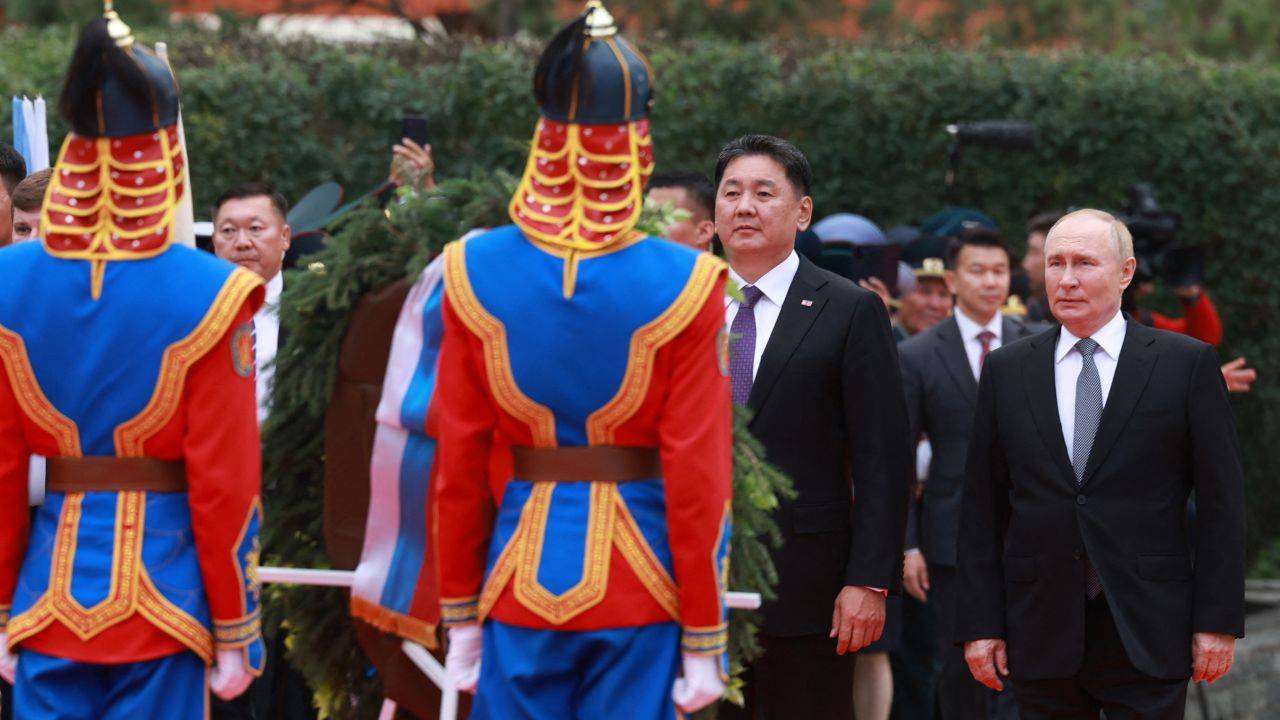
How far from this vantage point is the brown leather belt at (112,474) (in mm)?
4191

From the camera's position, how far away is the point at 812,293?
557 cm

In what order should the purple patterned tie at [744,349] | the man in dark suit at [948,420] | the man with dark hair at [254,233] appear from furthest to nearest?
the man in dark suit at [948,420] → the man with dark hair at [254,233] → the purple patterned tie at [744,349]

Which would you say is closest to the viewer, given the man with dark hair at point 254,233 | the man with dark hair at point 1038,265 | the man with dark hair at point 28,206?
the man with dark hair at point 28,206

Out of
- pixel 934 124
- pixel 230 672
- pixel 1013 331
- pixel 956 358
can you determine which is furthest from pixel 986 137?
pixel 230 672

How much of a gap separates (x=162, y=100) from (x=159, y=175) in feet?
0.55

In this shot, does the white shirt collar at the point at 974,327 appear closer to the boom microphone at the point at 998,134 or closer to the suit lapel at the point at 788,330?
the suit lapel at the point at 788,330

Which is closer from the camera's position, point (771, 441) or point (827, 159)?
point (771, 441)

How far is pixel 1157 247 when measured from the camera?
8.85 metres

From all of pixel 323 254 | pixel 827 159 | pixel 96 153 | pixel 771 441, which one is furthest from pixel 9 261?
pixel 827 159

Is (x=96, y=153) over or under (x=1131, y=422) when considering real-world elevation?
over

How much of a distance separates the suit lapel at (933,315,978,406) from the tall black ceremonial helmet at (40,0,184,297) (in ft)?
12.6

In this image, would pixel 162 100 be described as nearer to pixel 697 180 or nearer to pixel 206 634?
pixel 206 634

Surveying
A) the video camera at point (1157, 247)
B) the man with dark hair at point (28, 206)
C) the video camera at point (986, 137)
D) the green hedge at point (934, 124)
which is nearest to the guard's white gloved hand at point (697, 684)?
the man with dark hair at point (28, 206)

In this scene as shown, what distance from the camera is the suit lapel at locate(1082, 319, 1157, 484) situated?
5180 mm
